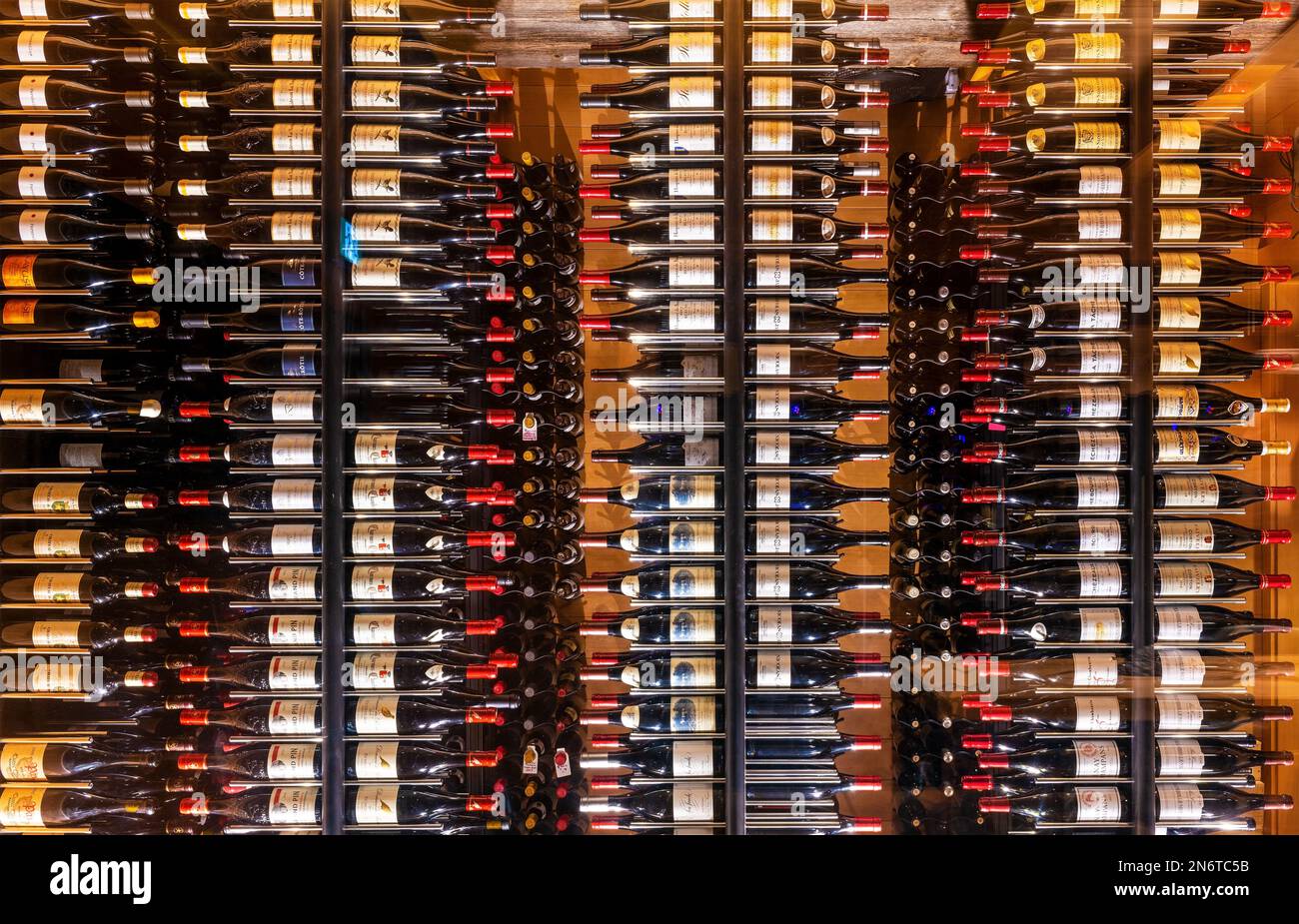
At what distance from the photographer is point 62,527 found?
6.06ft

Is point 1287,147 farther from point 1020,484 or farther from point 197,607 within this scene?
point 197,607

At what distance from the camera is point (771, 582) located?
69.7 inches

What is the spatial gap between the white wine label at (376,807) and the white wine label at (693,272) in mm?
1523

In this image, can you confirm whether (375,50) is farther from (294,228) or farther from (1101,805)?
(1101,805)

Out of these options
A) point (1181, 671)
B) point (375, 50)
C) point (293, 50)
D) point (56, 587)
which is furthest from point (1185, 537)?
point (56, 587)

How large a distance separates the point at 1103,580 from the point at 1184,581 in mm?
237

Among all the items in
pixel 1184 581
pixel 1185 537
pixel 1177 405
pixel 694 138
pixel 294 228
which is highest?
pixel 694 138

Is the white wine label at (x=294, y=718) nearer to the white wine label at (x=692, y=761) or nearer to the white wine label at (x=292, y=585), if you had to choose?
the white wine label at (x=292, y=585)

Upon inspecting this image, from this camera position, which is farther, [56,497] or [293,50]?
[56,497]

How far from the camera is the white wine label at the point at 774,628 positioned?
1.77m

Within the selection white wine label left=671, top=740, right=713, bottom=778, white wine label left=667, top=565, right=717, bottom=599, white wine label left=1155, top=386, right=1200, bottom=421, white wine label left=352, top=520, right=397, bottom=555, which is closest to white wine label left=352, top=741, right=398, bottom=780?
white wine label left=352, top=520, right=397, bottom=555

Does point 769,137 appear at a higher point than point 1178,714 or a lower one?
higher

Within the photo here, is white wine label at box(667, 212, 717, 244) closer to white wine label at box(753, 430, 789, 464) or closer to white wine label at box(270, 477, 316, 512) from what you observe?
white wine label at box(753, 430, 789, 464)
